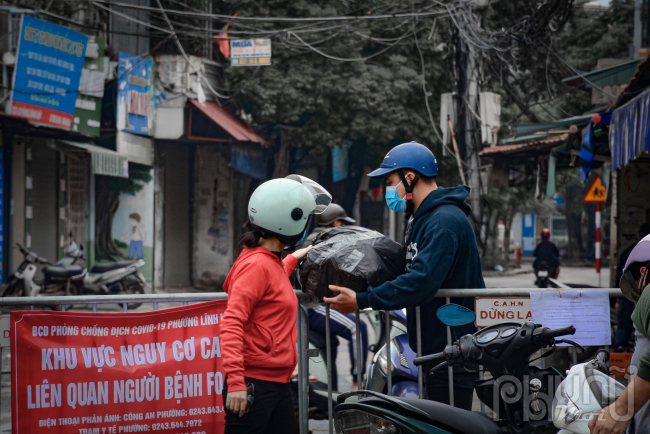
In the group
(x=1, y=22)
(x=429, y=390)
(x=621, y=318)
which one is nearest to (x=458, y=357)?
(x=429, y=390)

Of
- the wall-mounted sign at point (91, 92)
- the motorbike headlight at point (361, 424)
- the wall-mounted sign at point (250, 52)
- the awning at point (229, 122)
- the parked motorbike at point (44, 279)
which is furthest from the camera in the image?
the awning at point (229, 122)

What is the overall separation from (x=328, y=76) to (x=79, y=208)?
698 centimetres

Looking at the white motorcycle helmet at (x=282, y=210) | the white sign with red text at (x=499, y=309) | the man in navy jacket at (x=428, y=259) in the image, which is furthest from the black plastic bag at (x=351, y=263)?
the white sign with red text at (x=499, y=309)

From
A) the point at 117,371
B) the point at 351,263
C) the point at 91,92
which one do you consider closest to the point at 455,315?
the point at 351,263

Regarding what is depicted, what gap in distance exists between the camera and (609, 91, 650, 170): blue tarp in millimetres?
5621

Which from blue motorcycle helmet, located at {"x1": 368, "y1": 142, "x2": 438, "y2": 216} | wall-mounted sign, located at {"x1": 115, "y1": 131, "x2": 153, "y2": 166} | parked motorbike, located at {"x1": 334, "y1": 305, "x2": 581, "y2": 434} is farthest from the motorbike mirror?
wall-mounted sign, located at {"x1": 115, "y1": 131, "x2": 153, "y2": 166}

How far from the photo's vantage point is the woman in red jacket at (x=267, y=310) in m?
3.02

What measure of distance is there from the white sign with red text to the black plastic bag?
0.44 metres

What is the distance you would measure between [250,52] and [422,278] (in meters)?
12.3

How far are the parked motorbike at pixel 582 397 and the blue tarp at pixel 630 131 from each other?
12.4ft

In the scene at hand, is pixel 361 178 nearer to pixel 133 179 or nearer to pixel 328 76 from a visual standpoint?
pixel 328 76

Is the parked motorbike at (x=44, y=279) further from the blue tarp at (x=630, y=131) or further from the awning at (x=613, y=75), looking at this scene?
the blue tarp at (x=630, y=131)

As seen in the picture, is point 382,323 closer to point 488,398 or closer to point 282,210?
point 282,210

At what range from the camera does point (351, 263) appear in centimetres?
325
